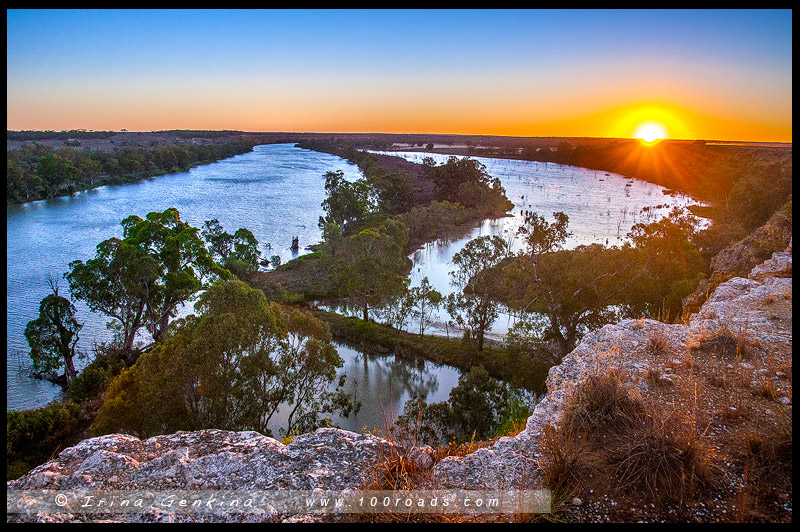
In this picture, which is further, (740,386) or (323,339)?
(323,339)

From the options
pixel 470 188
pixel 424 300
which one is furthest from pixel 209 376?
pixel 470 188

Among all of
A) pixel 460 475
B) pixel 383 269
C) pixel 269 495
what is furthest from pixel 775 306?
pixel 383 269

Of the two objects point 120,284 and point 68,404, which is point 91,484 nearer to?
point 68,404

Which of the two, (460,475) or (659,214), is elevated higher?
(659,214)

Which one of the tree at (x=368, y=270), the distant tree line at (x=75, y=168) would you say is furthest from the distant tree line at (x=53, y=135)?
the tree at (x=368, y=270)

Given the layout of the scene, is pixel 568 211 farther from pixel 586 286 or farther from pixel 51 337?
pixel 51 337
